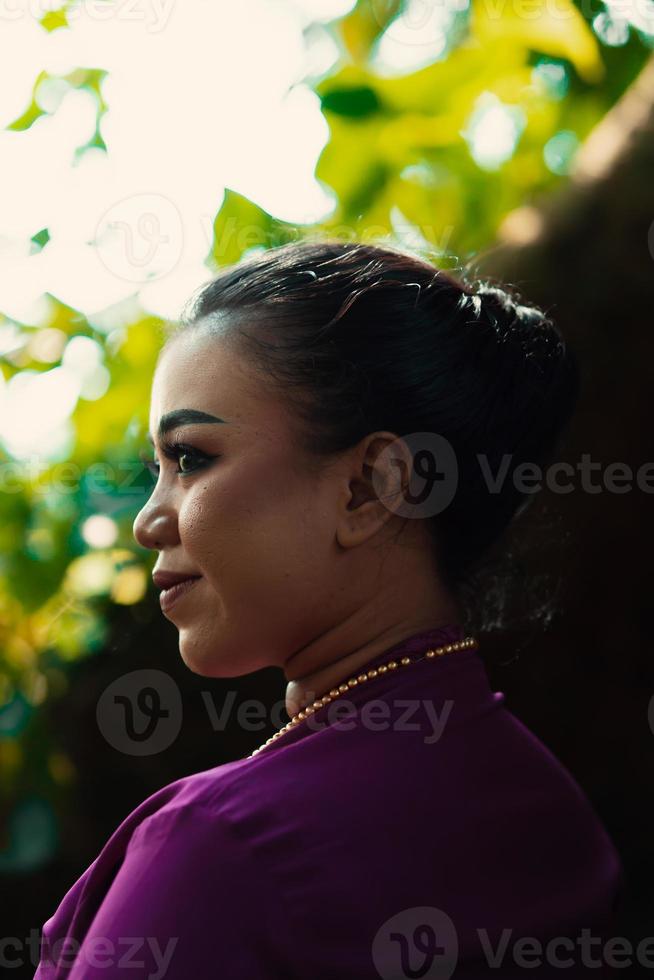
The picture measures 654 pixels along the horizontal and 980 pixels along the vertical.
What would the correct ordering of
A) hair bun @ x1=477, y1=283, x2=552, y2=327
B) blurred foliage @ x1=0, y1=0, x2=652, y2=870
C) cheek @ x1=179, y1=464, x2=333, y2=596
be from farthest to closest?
blurred foliage @ x1=0, y1=0, x2=652, y2=870 → hair bun @ x1=477, y1=283, x2=552, y2=327 → cheek @ x1=179, y1=464, x2=333, y2=596

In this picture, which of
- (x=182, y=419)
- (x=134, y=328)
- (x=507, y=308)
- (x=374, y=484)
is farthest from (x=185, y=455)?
(x=134, y=328)

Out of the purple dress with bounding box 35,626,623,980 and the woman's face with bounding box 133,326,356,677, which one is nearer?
the purple dress with bounding box 35,626,623,980

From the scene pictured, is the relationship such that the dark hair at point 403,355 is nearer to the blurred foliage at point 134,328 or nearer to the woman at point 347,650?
the woman at point 347,650

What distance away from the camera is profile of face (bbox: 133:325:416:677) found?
1027 millimetres

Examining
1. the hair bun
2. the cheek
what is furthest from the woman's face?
the hair bun

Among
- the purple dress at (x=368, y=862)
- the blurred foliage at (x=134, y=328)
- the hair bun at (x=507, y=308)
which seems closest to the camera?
the purple dress at (x=368, y=862)

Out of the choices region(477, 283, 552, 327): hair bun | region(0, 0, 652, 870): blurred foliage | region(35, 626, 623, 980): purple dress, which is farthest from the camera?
region(0, 0, 652, 870): blurred foliage

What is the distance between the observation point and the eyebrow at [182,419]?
1052 millimetres

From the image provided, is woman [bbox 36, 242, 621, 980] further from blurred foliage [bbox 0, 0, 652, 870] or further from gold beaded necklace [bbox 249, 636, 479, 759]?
blurred foliage [bbox 0, 0, 652, 870]

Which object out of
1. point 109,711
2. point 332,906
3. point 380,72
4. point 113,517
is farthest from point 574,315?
point 332,906

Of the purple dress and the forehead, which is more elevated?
the forehead

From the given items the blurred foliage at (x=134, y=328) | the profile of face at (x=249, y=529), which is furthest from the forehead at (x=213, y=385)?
the blurred foliage at (x=134, y=328)

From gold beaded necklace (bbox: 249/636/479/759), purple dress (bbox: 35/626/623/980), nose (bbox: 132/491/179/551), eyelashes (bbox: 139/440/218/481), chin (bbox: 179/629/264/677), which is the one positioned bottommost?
purple dress (bbox: 35/626/623/980)

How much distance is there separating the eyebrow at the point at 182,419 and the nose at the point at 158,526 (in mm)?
74
